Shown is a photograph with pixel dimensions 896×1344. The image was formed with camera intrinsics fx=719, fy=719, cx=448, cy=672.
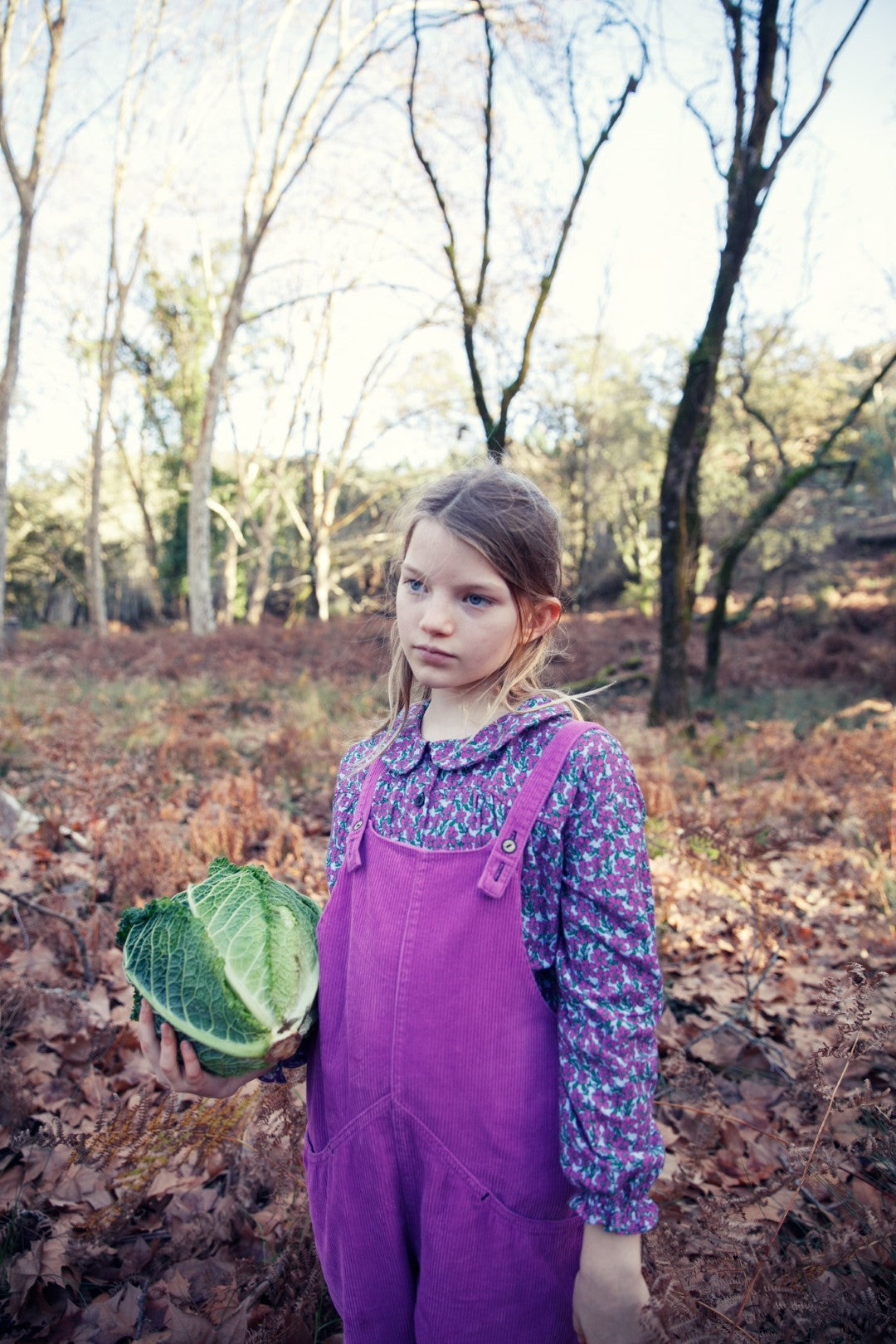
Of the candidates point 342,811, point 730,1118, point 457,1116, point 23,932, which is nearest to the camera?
point 457,1116

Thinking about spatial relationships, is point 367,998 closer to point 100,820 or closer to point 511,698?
point 511,698

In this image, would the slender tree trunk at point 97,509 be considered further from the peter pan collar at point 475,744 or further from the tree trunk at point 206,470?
the peter pan collar at point 475,744

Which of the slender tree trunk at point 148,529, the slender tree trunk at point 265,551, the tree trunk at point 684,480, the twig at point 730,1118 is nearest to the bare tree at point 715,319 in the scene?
the tree trunk at point 684,480

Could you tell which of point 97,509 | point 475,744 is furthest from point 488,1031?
point 97,509

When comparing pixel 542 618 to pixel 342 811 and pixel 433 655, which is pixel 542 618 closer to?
pixel 433 655

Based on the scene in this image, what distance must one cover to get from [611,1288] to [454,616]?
1.14 metres

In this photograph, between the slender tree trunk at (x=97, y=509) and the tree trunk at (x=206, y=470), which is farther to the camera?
the slender tree trunk at (x=97, y=509)

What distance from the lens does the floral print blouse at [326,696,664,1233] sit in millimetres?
1154

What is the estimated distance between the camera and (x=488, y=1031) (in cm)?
127

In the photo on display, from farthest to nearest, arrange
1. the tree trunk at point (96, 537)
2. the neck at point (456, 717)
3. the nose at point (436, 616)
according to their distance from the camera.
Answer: the tree trunk at point (96, 537)
the neck at point (456, 717)
the nose at point (436, 616)

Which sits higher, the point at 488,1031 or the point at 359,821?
the point at 359,821

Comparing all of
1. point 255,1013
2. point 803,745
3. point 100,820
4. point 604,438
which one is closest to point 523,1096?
point 255,1013

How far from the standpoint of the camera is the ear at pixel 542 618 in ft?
5.07

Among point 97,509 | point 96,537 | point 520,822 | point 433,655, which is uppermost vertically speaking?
point 97,509
